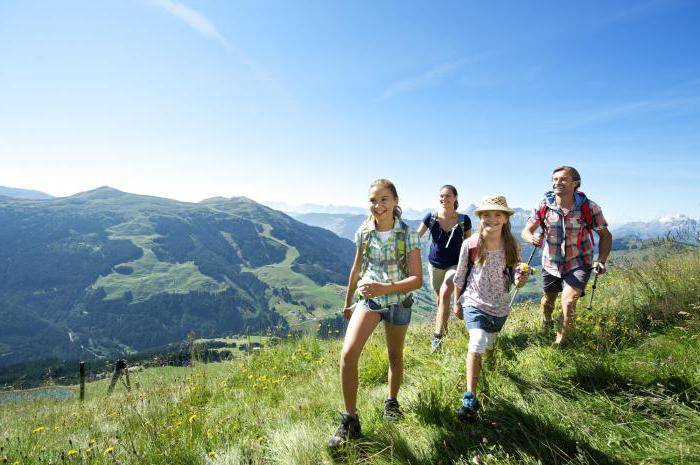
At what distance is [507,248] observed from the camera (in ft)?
13.6

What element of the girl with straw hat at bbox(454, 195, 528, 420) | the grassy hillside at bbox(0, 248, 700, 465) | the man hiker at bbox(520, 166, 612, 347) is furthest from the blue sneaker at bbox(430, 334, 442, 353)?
the girl with straw hat at bbox(454, 195, 528, 420)

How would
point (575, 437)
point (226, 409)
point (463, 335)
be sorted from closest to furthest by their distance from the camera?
point (575, 437), point (226, 409), point (463, 335)

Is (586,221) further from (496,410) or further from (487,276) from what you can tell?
(496,410)

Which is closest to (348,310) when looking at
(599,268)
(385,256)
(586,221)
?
(385,256)

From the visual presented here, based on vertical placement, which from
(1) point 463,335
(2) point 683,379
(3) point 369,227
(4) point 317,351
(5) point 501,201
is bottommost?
(4) point 317,351

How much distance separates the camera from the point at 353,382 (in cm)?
359

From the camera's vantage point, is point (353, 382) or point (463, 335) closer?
point (353, 382)

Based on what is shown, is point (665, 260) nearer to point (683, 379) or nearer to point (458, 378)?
point (683, 379)

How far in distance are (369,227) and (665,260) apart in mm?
7275

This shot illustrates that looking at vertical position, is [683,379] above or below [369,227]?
below

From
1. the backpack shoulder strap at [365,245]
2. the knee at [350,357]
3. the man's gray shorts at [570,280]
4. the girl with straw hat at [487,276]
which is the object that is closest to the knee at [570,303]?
the man's gray shorts at [570,280]

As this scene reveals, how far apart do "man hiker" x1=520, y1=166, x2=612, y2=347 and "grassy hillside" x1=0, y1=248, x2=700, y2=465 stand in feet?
1.62

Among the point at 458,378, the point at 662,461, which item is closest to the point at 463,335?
the point at 458,378

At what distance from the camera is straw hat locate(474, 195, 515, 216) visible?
4.08 metres
